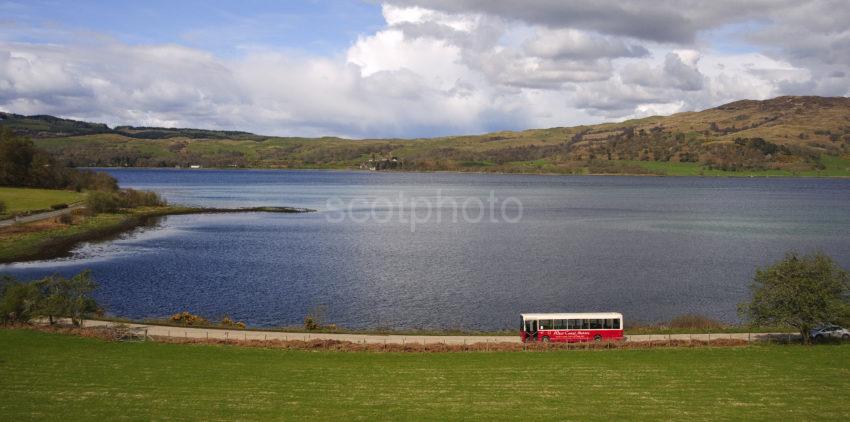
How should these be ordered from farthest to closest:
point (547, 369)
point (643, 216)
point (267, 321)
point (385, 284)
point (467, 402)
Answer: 1. point (643, 216)
2. point (385, 284)
3. point (267, 321)
4. point (547, 369)
5. point (467, 402)

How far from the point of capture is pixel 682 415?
25969 mm

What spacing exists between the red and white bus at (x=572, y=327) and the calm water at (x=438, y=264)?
9117 mm

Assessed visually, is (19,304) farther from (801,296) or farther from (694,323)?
(801,296)

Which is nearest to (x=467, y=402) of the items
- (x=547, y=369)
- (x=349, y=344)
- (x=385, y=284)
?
(x=547, y=369)

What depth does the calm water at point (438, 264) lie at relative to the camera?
193 feet

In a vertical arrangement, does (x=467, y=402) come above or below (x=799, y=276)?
below

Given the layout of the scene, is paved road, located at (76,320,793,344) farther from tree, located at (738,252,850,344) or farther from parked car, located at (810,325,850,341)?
tree, located at (738,252,850,344)

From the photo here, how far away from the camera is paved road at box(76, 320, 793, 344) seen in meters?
41.6

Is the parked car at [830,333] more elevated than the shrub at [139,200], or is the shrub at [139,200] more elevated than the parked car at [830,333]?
the shrub at [139,200]

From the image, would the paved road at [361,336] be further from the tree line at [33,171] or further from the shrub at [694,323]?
the tree line at [33,171]

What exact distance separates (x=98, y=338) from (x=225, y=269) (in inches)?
1537

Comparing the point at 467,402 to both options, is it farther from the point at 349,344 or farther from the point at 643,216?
the point at 643,216

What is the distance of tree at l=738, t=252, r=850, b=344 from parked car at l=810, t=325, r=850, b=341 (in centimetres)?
109

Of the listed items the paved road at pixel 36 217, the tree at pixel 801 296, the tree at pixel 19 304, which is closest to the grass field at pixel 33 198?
the paved road at pixel 36 217
